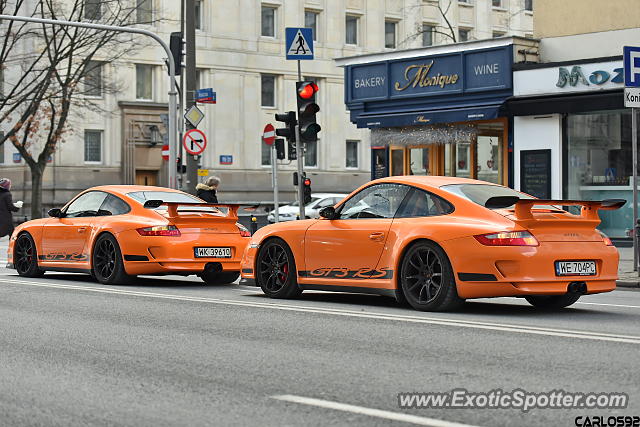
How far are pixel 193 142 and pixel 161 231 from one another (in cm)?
1074

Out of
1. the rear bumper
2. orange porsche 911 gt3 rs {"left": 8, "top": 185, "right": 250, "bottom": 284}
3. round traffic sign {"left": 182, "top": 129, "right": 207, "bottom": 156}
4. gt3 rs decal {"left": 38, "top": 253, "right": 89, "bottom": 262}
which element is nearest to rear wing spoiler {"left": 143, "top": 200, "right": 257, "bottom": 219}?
orange porsche 911 gt3 rs {"left": 8, "top": 185, "right": 250, "bottom": 284}

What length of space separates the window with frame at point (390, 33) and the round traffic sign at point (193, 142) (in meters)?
40.6

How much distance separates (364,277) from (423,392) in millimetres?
5451

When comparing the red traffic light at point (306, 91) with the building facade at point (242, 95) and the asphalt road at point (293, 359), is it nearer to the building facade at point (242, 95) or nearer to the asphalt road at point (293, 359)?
the asphalt road at point (293, 359)

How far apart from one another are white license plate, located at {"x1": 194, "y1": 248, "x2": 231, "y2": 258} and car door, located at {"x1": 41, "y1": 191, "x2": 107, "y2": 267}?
1746 millimetres

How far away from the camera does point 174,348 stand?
9.02 meters

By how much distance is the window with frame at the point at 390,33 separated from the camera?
6588 centimetres

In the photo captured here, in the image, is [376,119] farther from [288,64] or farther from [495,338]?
[288,64]

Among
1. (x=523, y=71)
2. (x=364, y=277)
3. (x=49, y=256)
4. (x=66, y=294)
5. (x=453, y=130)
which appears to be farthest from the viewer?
(x=453, y=130)

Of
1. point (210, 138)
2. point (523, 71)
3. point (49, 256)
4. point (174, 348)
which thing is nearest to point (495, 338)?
point (174, 348)

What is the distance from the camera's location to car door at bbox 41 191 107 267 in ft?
54.9

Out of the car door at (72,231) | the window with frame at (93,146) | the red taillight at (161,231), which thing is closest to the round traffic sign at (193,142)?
the car door at (72,231)

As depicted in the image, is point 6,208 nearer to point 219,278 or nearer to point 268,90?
point 219,278

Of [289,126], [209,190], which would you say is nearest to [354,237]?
[289,126]
